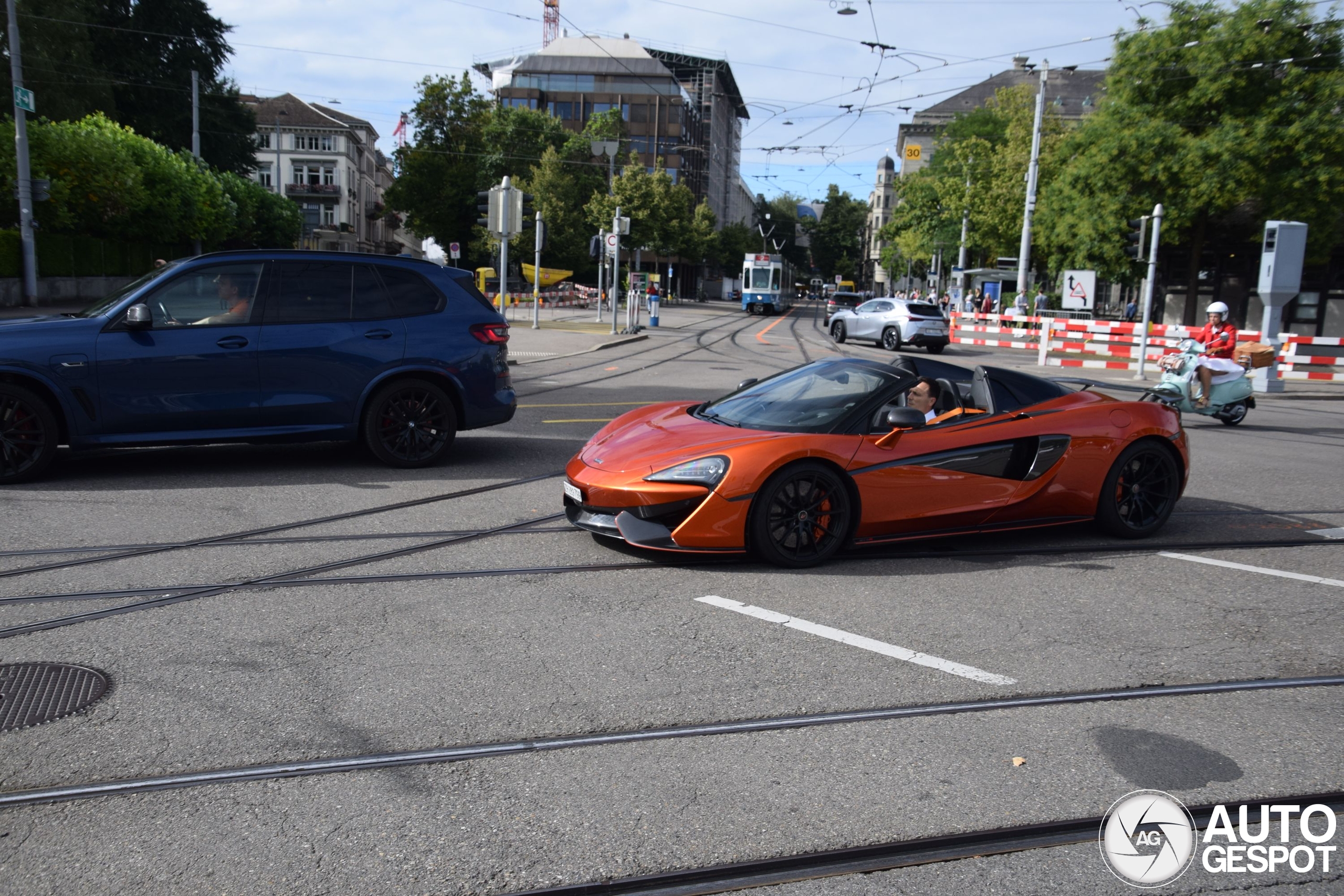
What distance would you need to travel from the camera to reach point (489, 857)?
294 centimetres

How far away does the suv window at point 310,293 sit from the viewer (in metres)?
8.52

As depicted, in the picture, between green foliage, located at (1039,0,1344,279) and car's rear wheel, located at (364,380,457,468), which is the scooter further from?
green foliage, located at (1039,0,1344,279)

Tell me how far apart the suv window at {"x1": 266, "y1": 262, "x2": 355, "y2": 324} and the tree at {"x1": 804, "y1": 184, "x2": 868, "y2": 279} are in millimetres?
153184

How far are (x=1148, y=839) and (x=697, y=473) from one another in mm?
3141

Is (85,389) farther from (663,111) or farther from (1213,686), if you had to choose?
(663,111)

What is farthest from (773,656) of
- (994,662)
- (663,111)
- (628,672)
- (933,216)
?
(663,111)

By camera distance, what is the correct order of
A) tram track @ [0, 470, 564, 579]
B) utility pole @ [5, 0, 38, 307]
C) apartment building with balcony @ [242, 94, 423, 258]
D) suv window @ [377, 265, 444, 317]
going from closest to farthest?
tram track @ [0, 470, 564, 579] → suv window @ [377, 265, 444, 317] → utility pole @ [5, 0, 38, 307] → apartment building with balcony @ [242, 94, 423, 258]

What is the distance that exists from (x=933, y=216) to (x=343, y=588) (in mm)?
64314

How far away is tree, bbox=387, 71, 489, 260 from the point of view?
63.5m

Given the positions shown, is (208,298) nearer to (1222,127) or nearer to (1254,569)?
(1254,569)

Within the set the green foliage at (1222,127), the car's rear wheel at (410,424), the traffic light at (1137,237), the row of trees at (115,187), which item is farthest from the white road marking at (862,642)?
the green foliage at (1222,127)

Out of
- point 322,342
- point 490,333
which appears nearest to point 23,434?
point 322,342

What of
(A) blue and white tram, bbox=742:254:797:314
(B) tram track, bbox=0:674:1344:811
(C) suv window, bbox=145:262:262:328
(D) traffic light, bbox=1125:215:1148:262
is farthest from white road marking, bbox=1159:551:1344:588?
(A) blue and white tram, bbox=742:254:797:314

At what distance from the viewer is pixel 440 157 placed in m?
64.5
